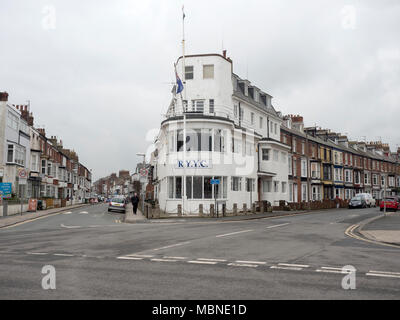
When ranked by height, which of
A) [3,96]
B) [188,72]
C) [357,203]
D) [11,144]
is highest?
[188,72]

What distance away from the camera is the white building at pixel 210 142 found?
28969mm

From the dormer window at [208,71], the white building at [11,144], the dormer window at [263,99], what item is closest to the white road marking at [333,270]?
the dormer window at [208,71]

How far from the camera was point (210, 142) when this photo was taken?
29.6 meters

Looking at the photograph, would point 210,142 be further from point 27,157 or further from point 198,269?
point 27,157

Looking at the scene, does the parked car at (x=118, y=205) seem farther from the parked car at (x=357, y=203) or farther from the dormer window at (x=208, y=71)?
the parked car at (x=357, y=203)

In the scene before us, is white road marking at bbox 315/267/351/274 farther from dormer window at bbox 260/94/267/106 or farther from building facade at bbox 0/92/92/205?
dormer window at bbox 260/94/267/106

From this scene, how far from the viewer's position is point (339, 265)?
869 centimetres

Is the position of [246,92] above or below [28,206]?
above

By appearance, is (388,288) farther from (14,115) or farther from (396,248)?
(14,115)

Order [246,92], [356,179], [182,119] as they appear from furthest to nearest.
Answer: [356,179] < [246,92] < [182,119]

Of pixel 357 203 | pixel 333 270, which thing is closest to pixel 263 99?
pixel 357 203
